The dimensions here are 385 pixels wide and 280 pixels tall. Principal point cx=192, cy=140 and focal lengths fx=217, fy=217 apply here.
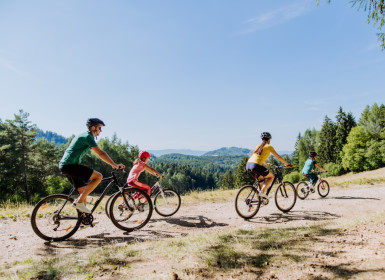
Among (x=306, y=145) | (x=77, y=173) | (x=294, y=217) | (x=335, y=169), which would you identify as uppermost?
(x=306, y=145)

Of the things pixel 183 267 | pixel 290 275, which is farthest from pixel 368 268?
pixel 183 267

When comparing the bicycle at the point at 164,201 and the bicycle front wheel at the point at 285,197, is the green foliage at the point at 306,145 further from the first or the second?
the bicycle at the point at 164,201

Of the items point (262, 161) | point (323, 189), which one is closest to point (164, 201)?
point (262, 161)

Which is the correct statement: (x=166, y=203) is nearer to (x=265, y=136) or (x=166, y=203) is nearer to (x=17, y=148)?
(x=265, y=136)

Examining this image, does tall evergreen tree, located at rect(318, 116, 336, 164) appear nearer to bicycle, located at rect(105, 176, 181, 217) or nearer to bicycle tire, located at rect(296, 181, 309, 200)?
bicycle tire, located at rect(296, 181, 309, 200)

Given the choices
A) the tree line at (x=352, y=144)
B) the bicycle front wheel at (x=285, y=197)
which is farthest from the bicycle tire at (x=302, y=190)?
the tree line at (x=352, y=144)

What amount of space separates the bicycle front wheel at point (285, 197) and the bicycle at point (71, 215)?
16.1ft

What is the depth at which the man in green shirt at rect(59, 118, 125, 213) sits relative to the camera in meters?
5.17

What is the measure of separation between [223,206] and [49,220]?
657 cm

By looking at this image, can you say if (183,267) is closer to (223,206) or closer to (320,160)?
(223,206)

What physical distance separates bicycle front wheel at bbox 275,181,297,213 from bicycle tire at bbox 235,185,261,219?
1150mm

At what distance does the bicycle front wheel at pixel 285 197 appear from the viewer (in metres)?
8.19

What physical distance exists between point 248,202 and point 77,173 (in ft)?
17.6

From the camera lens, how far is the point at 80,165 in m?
5.29
